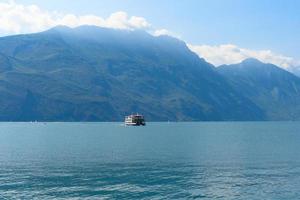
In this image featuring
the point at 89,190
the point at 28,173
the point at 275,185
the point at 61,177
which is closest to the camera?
the point at 89,190

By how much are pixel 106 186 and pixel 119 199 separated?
11117 millimetres

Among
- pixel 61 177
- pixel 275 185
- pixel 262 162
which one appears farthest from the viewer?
pixel 262 162

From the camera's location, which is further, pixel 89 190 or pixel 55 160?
pixel 55 160

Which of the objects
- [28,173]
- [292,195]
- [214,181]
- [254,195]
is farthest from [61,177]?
[292,195]

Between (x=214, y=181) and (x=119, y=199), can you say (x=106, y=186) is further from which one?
(x=214, y=181)

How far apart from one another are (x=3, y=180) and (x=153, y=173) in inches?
1220

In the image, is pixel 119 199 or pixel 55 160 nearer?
pixel 119 199

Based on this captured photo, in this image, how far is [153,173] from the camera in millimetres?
98938

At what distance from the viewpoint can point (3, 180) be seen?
3484 inches

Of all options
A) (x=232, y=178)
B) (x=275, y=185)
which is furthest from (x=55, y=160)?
(x=275, y=185)

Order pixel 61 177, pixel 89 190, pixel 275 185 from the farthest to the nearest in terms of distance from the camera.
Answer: pixel 61 177 → pixel 275 185 → pixel 89 190

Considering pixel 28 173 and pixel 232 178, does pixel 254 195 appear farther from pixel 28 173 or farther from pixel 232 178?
pixel 28 173

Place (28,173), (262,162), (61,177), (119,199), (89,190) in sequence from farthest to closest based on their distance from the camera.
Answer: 1. (262,162)
2. (28,173)
3. (61,177)
4. (89,190)
5. (119,199)

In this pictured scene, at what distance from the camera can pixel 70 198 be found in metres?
71.9
